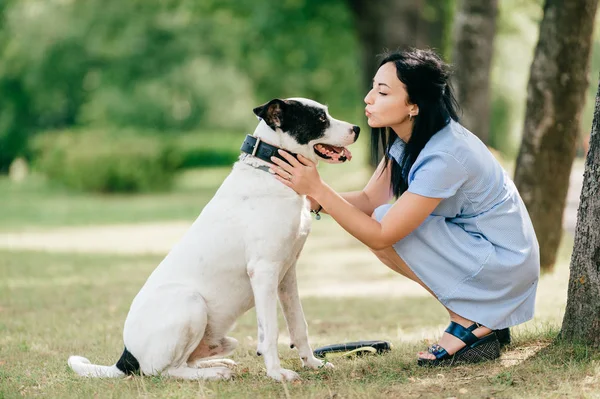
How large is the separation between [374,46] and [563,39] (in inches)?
448

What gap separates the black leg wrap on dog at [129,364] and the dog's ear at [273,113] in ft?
4.90

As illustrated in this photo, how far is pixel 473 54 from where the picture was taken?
9.60 metres

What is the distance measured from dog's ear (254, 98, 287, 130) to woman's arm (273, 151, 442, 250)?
0.61ft

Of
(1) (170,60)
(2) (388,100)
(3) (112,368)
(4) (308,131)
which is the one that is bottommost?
(3) (112,368)

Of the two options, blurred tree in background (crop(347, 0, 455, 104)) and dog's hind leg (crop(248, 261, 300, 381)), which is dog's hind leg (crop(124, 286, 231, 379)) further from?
blurred tree in background (crop(347, 0, 455, 104))

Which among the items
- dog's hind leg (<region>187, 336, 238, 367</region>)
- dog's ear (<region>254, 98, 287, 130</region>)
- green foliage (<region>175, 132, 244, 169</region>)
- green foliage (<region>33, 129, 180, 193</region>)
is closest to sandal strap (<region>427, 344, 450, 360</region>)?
dog's hind leg (<region>187, 336, 238, 367</region>)

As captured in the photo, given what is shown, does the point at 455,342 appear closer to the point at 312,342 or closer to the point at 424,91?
the point at 424,91

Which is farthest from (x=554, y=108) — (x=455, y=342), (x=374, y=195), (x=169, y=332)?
(x=169, y=332)

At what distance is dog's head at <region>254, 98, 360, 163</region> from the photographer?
4.31 meters

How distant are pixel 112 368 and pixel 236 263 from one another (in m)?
0.94

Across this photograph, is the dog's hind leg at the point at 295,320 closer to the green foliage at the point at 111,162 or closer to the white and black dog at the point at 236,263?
the white and black dog at the point at 236,263

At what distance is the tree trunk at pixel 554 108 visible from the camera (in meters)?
7.33

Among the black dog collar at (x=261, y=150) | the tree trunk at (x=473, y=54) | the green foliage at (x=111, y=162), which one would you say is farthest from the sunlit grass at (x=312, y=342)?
the green foliage at (x=111, y=162)

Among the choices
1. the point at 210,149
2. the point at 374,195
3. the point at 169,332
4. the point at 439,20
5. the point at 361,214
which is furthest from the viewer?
the point at 210,149
